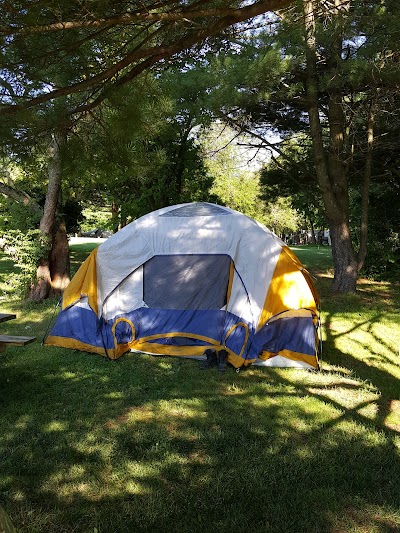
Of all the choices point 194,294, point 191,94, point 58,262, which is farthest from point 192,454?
point 58,262

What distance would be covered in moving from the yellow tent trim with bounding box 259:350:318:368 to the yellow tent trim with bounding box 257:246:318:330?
1.21 feet

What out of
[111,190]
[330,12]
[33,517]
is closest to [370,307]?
[330,12]

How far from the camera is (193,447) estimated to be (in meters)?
3.34

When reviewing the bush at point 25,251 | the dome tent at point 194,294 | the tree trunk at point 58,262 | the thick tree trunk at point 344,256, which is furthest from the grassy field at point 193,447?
the thick tree trunk at point 344,256

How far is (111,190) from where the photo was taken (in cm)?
1389

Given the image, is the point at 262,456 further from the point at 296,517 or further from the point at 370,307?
the point at 370,307

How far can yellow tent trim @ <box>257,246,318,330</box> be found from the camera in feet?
17.3

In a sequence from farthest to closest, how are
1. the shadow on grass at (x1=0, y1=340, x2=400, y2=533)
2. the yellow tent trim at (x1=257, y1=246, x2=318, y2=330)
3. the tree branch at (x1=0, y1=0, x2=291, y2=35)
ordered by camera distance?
1. the yellow tent trim at (x1=257, y1=246, x2=318, y2=330)
2. the shadow on grass at (x1=0, y1=340, x2=400, y2=533)
3. the tree branch at (x1=0, y1=0, x2=291, y2=35)

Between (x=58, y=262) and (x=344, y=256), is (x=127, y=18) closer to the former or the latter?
(x=58, y=262)

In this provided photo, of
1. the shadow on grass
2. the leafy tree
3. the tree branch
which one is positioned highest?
the leafy tree

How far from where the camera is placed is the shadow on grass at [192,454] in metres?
2.57

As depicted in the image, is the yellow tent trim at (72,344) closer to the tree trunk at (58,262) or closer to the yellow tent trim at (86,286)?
the yellow tent trim at (86,286)

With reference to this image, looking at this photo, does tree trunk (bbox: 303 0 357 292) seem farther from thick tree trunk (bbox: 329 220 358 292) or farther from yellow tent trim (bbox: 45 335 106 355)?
yellow tent trim (bbox: 45 335 106 355)

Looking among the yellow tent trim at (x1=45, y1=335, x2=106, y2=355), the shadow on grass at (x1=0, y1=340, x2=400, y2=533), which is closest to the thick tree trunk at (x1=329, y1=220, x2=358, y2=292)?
the shadow on grass at (x1=0, y1=340, x2=400, y2=533)
